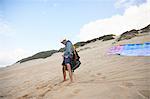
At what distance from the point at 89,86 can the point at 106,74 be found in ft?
A: 3.57

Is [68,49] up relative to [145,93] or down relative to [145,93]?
up

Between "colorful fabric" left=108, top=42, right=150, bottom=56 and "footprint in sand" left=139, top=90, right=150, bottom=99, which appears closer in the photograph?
"footprint in sand" left=139, top=90, right=150, bottom=99

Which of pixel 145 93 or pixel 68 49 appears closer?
pixel 145 93

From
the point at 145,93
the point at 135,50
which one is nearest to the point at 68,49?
the point at 145,93

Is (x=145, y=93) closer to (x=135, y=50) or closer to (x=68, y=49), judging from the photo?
(x=68, y=49)

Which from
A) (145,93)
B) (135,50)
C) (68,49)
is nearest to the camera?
(145,93)

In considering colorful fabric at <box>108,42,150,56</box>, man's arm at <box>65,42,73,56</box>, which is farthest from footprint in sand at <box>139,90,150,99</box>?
colorful fabric at <box>108,42,150,56</box>

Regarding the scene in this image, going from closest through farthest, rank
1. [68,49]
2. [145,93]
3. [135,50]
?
[145,93], [68,49], [135,50]

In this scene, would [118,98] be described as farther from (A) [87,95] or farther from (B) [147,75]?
(B) [147,75]

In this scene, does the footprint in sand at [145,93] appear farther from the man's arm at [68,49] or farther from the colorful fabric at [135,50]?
the colorful fabric at [135,50]

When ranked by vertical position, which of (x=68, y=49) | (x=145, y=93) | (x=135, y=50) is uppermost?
(x=68, y=49)

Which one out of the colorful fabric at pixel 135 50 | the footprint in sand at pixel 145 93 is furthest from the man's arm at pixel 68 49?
the footprint in sand at pixel 145 93

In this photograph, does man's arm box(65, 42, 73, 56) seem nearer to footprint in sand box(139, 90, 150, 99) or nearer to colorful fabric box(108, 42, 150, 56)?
colorful fabric box(108, 42, 150, 56)

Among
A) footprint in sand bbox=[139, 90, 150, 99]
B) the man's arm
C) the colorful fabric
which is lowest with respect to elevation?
footprint in sand bbox=[139, 90, 150, 99]
